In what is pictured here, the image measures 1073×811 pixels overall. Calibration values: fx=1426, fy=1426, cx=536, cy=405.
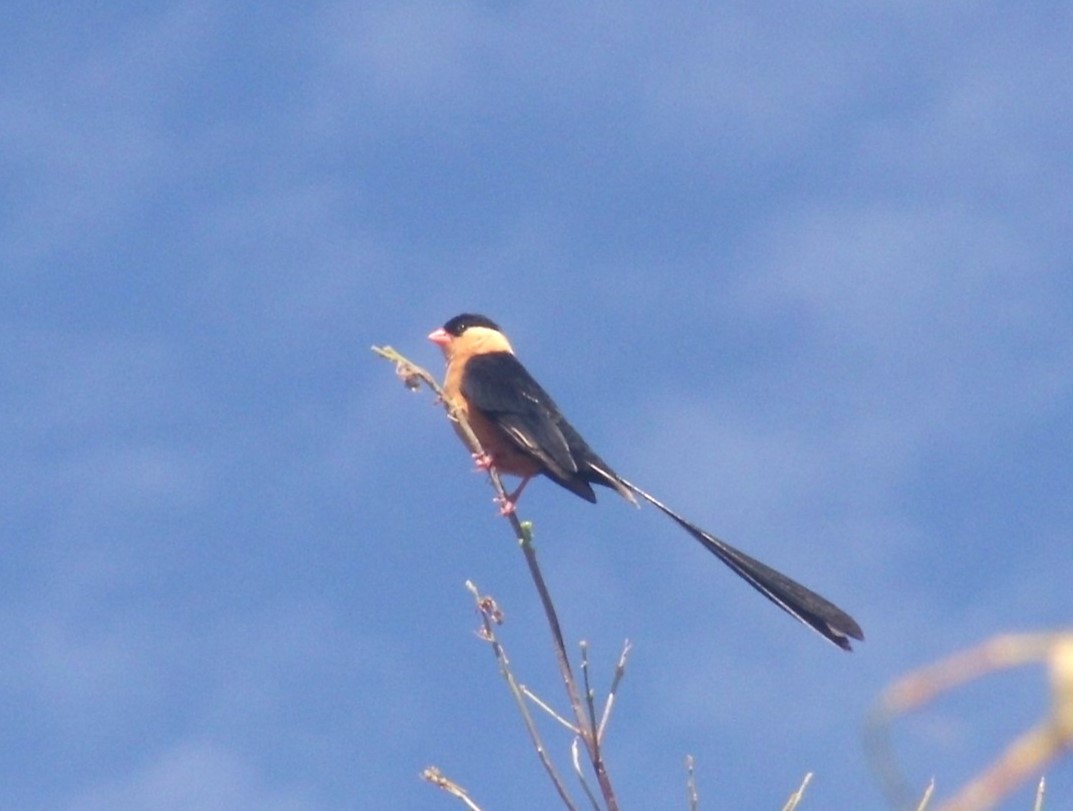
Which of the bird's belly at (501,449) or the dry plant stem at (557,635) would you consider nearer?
the dry plant stem at (557,635)

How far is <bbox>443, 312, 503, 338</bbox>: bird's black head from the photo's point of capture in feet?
20.0

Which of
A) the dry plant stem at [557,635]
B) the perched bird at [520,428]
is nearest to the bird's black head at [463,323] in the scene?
the perched bird at [520,428]

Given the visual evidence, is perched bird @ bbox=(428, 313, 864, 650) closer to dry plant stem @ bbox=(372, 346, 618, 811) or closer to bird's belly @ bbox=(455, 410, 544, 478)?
bird's belly @ bbox=(455, 410, 544, 478)

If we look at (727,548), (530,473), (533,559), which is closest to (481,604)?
(533,559)

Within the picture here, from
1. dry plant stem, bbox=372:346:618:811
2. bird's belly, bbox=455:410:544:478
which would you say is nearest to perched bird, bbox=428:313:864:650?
bird's belly, bbox=455:410:544:478

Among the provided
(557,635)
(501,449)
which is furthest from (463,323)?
(557,635)

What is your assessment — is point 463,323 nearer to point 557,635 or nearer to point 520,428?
A: point 520,428

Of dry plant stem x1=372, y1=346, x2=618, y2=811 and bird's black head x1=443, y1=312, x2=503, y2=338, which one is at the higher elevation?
bird's black head x1=443, y1=312, x2=503, y2=338

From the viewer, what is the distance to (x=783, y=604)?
2807 mm

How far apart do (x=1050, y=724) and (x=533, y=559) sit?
7.35ft

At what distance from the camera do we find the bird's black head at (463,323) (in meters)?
6.09

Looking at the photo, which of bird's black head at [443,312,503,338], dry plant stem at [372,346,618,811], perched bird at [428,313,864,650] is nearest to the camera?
dry plant stem at [372,346,618,811]

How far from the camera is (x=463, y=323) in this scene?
611 centimetres

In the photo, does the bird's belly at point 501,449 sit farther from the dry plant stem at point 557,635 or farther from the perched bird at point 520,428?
the dry plant stem at point 557,635
